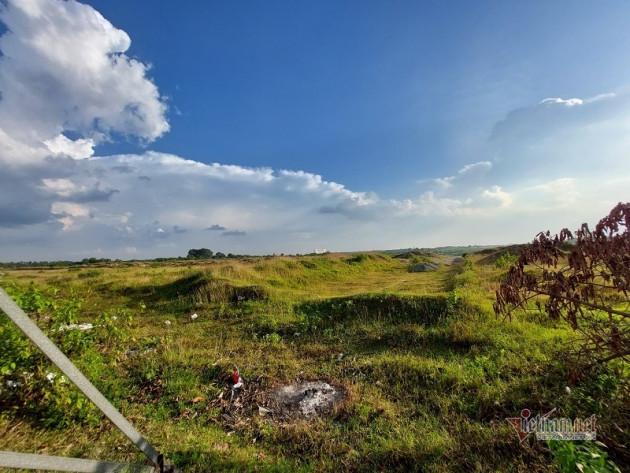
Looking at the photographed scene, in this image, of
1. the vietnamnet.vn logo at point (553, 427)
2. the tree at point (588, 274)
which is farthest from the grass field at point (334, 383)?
the tree at point (588, 274)

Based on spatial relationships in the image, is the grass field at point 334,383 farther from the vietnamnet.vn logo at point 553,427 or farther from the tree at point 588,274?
the tree at point 588,274

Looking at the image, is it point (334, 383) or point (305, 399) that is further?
point (334, 383)

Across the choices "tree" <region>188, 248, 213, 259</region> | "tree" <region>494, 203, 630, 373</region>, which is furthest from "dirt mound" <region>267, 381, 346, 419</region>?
"tree" <region>188, 248, 213, 259</region>

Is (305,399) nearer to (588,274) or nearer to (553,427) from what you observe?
(553,427)

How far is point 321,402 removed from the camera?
526cm

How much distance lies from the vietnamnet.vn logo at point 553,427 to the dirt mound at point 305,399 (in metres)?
2.70

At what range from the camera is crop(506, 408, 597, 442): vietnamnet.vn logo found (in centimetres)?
309

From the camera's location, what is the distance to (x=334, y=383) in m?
5.90

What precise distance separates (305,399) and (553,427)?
3642 mm

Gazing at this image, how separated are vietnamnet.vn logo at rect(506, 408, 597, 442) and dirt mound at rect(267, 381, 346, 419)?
2.70 metres

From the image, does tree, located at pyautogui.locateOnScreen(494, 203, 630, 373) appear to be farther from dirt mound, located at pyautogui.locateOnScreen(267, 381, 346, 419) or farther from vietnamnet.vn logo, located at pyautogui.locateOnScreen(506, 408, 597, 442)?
dirt mound, located at pyautogui.locateOnScreen(267, 381, 346, 419)

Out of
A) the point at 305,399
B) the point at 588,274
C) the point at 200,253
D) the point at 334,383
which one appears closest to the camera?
the point at 588,274

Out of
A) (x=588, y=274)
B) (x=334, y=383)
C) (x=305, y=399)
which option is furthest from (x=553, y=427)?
(x=305, y=399)

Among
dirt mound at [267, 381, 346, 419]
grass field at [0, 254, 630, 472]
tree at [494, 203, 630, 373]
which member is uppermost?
tree at [494, 203, 630, 373]
